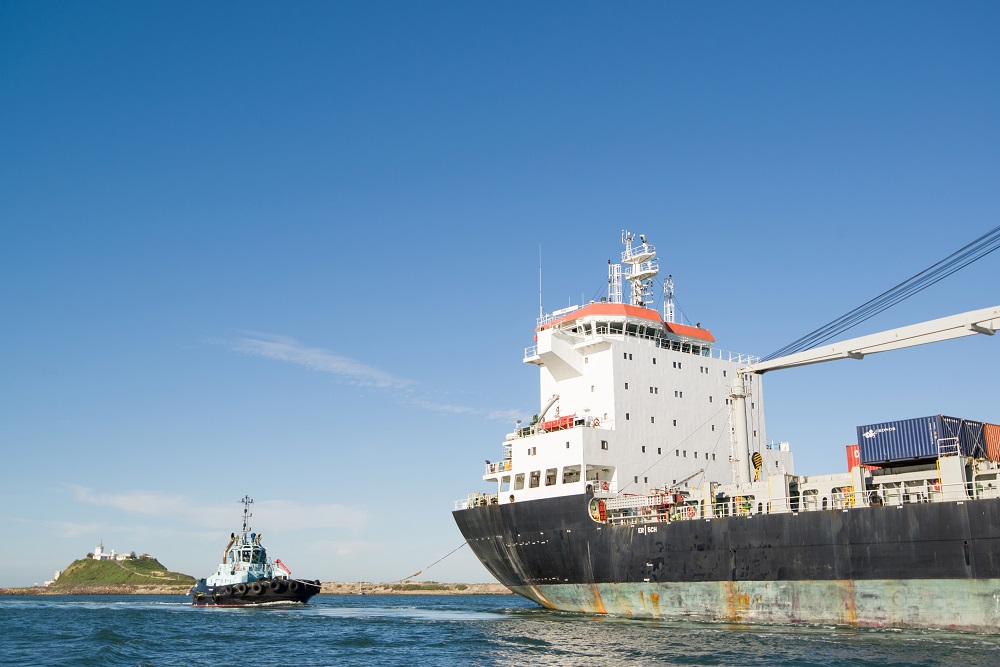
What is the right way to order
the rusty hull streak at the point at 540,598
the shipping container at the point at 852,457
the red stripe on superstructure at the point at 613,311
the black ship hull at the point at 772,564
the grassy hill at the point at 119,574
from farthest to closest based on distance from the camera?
the grassy hill at the point at 119,574 → the red stripe on superstructure at the point at 613,311 → the rusty hull streak at the point at 540,598 → the shipping container at the point at 852,457 → the black ship hull at the point at 772,564

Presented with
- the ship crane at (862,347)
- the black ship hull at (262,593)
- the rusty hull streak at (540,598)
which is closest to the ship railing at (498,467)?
the rusty hull streak at (540,598)

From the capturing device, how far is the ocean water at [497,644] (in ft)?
64.6

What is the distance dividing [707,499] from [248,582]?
32.1 meters

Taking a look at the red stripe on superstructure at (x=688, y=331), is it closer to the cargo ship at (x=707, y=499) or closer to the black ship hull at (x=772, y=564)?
the cargo ship at (x=707, y=499)

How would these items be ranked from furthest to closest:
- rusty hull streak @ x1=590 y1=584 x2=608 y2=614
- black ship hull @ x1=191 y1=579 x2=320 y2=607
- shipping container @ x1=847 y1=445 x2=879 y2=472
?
black ship hull @ x1=191 y1=579 x2=320 y2=607 → rusty hull streak @ x1=590 y1=584 x2=608 y2=614 → shipping container @ x1=847 y1=445 x2=879 y2=472

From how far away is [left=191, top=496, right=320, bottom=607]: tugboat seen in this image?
1884 inches

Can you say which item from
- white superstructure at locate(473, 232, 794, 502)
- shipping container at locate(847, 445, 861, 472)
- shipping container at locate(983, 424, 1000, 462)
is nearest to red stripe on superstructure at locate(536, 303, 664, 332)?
white superstructure at locate(473, 232, 794, 502)

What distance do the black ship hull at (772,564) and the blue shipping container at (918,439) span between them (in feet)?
7.33

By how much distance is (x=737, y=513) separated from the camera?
1070 inches

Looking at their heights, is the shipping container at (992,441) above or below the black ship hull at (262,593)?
above

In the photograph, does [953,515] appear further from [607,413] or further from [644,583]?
[607,413]

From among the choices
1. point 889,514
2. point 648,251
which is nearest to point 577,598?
point 889,514

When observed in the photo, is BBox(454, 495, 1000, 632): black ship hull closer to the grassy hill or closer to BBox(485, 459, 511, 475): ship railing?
BBox(485, 459, 511, 475): ship railing

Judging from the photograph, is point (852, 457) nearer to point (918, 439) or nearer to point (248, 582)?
point (918, 439)
